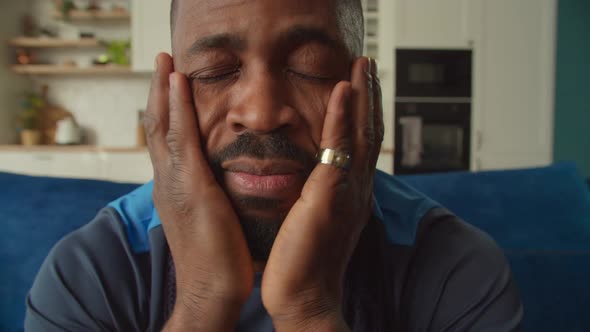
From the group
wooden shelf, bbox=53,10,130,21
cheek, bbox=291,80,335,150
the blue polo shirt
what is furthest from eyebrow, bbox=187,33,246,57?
wooden shelf, bbox=53,10,130,21

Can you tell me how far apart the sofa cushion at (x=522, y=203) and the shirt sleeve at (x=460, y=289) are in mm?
324

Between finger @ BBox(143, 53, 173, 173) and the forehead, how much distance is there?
0.04 m

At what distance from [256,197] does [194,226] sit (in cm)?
12

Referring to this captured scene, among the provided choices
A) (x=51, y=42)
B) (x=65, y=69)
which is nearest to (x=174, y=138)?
(x=65, y=69)

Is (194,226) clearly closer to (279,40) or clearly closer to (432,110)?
(279,40)

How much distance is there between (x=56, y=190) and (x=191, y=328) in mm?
686

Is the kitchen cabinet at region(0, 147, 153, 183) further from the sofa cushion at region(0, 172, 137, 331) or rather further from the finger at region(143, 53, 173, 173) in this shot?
the finger at region(143, 53, 173, 173)

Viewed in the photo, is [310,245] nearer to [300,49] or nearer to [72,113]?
[300,49]

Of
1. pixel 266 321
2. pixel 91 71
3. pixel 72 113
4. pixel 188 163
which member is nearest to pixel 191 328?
pixel 266 321

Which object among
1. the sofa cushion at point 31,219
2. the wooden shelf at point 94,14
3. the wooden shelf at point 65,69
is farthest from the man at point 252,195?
the wooden shelf at point 94,14

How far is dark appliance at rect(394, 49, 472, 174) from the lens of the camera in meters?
3.97

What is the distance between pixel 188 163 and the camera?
0.76m

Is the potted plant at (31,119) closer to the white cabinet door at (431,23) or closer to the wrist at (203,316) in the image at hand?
the white cabinet door at (431,23)

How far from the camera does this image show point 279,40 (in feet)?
2.48
